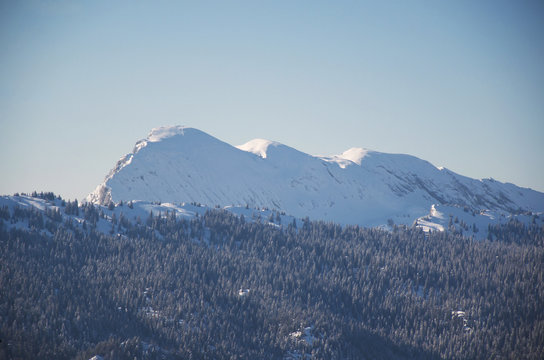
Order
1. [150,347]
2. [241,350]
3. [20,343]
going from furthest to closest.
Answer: [241,350]
[150,347]
[20,343]

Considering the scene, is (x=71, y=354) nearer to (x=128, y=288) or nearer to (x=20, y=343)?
(x=20, y=343)

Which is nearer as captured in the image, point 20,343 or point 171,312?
point 20,343

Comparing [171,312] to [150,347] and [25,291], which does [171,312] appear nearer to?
[150,347]

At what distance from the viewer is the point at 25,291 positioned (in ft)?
598

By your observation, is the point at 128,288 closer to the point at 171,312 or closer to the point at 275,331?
the point at 171,312

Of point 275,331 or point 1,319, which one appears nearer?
point 1,319

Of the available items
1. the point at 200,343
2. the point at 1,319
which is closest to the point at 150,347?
the point at 200,343

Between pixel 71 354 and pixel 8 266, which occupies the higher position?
pixel 8 266

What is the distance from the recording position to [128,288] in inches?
7825

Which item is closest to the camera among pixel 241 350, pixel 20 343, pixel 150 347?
pixel 20 343

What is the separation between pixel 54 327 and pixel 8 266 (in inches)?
1196

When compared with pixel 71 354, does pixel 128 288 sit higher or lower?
higher

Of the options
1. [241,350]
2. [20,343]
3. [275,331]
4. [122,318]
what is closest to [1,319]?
[20,343]

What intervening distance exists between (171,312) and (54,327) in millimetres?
34829
